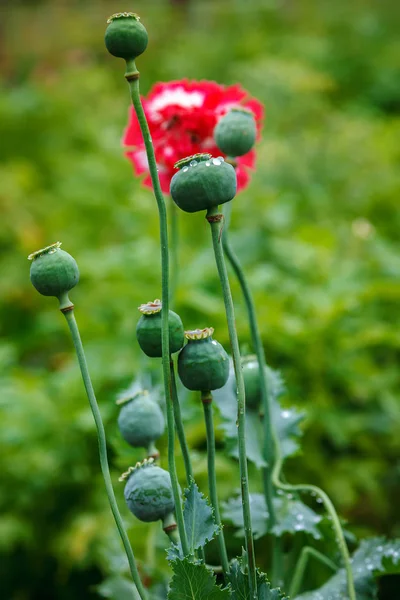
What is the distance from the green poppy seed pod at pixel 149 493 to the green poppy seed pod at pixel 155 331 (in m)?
0.12

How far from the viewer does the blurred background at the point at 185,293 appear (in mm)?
1413

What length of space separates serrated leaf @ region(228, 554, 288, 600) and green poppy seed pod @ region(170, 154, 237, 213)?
31 cm

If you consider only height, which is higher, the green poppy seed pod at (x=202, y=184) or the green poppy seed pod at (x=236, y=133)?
the green poppy seed pod at (x=236, y=133)

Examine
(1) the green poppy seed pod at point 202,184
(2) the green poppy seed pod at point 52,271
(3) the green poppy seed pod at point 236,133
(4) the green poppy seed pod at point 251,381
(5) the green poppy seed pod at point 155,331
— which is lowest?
(4) the green poppy seed pod at point 251,381

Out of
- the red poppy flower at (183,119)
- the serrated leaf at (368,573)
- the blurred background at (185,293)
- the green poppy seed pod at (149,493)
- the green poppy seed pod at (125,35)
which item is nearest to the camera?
the green poppy seed pod at (125,35)

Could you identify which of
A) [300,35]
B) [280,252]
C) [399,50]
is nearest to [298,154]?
[280,252]

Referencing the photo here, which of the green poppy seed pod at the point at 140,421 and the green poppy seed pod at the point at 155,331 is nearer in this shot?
the green poppy seed pod at the point at 155,331

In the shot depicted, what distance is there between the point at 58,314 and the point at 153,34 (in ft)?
14.2

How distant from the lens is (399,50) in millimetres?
4691

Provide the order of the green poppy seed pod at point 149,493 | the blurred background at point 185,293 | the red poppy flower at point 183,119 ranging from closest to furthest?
the green poppy seed pod at point 149,493, the red poppy flower at point 183,119, the blurred background at point 185,293

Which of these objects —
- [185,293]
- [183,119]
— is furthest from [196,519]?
[185,293]

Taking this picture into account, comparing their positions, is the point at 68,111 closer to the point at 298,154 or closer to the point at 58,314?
the point at 298,154

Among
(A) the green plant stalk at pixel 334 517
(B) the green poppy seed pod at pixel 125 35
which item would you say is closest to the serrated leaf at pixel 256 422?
(A) the green plant stalk at pixel 334 517

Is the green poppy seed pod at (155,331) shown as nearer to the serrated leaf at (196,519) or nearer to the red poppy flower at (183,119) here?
the serrated leaf at (196,519)
